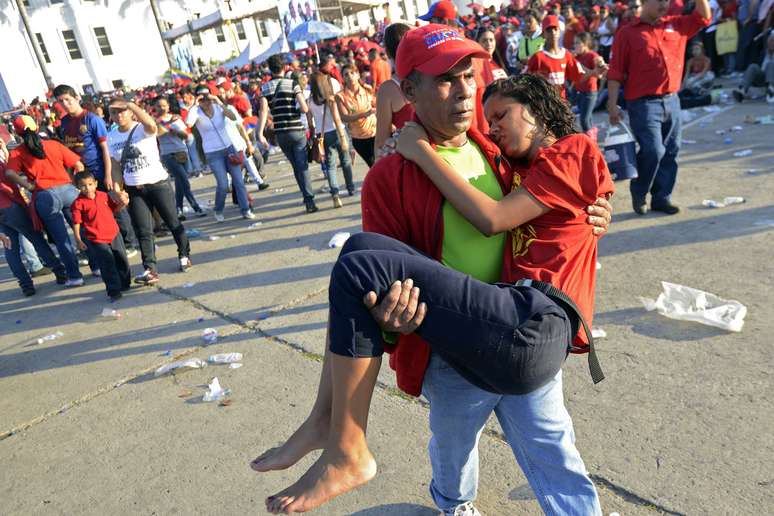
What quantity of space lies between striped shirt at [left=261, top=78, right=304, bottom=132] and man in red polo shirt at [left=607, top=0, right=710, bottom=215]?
384 centimetres

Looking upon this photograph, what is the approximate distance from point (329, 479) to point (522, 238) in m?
0.95

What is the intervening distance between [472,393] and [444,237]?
511 mm

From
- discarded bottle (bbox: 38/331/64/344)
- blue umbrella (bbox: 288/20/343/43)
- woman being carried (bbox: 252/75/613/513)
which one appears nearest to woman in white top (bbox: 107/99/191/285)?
discarded bottle (bbox: 38/331/64/344)

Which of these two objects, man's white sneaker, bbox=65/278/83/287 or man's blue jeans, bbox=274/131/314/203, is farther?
man's blue jeans, bbox=274/131/314/203

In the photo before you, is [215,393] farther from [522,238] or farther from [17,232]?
[17,232]

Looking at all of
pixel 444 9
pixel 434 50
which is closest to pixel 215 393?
pixel 434 50

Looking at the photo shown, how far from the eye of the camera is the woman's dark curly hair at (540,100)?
175 centimetres

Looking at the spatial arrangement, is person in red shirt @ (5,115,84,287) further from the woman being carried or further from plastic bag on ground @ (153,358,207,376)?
the woman being carried

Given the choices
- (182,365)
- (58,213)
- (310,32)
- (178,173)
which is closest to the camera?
(182,365)

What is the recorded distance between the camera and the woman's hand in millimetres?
1601

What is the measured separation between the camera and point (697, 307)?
Result: 3.35m

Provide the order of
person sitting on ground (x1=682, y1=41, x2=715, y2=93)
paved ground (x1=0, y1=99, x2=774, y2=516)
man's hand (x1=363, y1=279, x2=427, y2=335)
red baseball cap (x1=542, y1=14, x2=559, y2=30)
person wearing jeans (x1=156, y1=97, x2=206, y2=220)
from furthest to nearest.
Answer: person sitting on ground (x1=682, y1=41, x2=715, y2=93) → person wearing jeans (x1=156, y1=97, x2=206, y2=220) → red baseball cap (x1=542, y1=14, x2=559, y2=30) → paved ground (x1=0, y1=99, x2=774, y2=516) → man's hand (x1=363, y1=279, x2=427, y2=335)

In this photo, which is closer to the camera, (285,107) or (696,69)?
(285,107)

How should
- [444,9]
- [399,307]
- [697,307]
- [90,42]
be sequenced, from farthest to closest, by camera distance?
[90,42]
[444,9]
[697,307]
[399,307]
